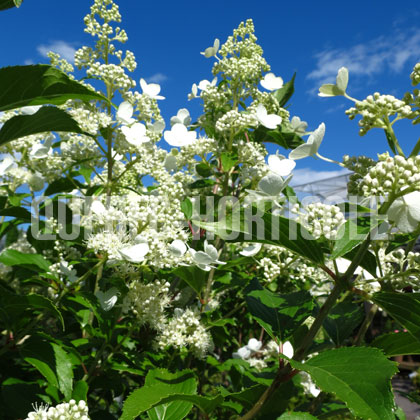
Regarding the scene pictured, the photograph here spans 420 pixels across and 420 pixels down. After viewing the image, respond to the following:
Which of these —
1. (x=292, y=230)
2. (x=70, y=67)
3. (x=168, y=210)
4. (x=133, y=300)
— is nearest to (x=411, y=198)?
(x=292, y=230)

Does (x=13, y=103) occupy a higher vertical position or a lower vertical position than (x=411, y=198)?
higher

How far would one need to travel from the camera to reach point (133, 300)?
1.37m

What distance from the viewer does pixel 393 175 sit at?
0.89m

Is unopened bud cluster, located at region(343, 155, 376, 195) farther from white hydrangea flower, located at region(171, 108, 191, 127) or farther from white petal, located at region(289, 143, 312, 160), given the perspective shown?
white hydrangea flower, located at region(171, 108, 191, 127)

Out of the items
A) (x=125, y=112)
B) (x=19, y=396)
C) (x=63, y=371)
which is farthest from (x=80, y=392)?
(x=125, y=112)

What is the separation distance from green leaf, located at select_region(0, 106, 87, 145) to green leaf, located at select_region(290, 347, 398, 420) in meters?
0.96

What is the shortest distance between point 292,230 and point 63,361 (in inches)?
37.0

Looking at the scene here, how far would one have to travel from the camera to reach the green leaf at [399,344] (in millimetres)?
1064

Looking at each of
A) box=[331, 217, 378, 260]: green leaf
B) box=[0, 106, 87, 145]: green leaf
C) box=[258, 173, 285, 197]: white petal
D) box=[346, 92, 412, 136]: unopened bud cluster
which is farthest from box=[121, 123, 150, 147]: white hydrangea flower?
box=[331, 217, 378, 260]: green leaf

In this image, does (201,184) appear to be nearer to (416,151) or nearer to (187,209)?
(187,209)

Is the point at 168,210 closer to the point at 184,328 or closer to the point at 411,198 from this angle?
the point at 184,328

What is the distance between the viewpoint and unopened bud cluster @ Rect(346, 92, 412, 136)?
986 millimetres

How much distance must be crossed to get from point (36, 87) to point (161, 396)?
2.78 ft

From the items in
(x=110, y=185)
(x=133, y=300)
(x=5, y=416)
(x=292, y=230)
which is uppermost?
(x=110, y=185)
